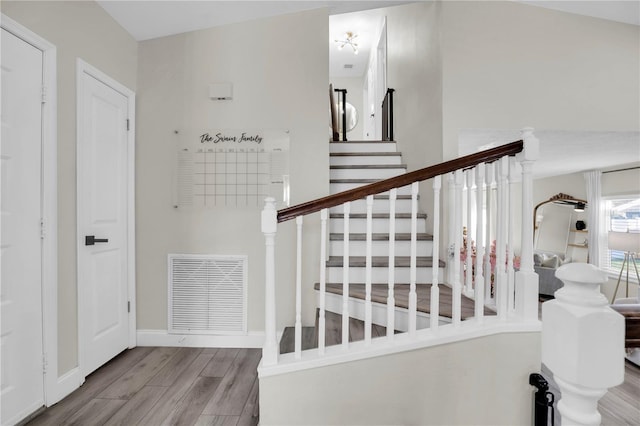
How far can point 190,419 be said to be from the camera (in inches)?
72.5

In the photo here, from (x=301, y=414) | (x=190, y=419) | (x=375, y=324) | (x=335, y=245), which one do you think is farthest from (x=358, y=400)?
(x=335, y=245)

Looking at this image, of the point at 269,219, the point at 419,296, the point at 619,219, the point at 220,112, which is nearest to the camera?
the point at 269,219

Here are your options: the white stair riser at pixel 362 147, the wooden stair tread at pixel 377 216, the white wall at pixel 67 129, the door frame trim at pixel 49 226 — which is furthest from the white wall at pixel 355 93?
the door frame trim at pixel 49 226

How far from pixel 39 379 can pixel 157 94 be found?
2196 millimetres

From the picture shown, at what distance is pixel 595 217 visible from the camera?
571 cm

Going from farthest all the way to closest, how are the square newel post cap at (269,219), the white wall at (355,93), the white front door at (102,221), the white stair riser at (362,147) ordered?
the white wall at (355,93) < the white stair riser at (362,147) < the white front door at (102,221) < the square newel post cap at (269,219)

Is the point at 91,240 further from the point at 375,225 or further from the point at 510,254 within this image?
the point at 510,254

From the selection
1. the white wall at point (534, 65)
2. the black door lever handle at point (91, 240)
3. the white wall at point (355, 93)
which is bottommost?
the black door lever handle at point (91, 240)

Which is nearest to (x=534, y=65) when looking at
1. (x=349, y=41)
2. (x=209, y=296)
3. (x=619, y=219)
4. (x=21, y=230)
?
(x=209, y=296)

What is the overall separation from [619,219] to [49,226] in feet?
24.1

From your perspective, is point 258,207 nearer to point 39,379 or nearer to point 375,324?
point 375,324

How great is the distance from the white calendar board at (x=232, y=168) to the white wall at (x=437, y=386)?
155 cm

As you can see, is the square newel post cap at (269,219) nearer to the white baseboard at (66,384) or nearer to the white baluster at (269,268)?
the white baluster at (269,268)

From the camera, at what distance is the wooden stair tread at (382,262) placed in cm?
254
